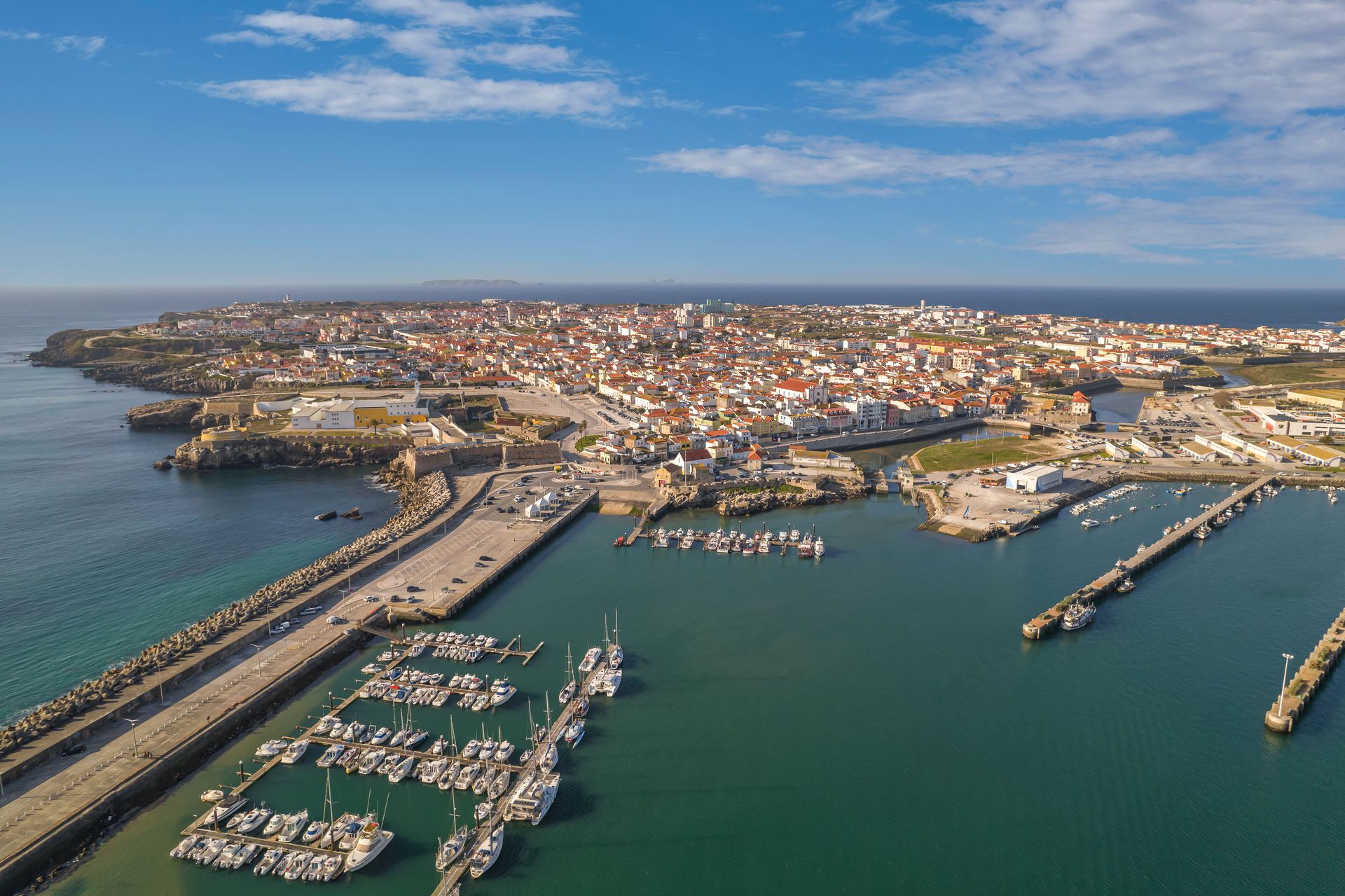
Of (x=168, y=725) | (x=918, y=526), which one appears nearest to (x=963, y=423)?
(x=918, y=526)

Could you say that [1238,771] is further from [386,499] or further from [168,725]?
[386,499]

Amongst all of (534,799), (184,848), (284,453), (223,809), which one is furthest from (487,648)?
(284,453)

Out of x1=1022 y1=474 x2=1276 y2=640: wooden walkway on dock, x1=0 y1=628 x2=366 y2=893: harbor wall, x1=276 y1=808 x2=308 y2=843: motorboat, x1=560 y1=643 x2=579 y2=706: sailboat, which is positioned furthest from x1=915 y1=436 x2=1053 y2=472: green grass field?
x1=276 y1=808 x2=308 y2=843: motorboat

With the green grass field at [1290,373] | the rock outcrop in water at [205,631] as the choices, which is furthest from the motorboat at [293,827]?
the green grass field at [1290,373]

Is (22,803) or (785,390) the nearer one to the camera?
(22,803)

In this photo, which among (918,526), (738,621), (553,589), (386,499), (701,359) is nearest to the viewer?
(738,621)

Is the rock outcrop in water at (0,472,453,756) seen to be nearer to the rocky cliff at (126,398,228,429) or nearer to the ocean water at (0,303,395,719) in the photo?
the ocean water at (0,303,395,719)

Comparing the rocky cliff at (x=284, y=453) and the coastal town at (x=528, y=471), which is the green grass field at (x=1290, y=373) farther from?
the rocky cliff at (x=284, y=453)
